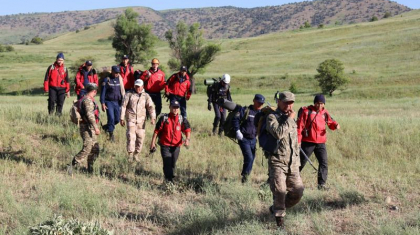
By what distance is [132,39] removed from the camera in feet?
171

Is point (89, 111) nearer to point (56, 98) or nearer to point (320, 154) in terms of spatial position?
point (320, 154)

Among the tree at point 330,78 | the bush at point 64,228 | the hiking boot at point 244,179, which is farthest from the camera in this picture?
the tree at point 330,78

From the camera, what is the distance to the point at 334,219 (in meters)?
6.33

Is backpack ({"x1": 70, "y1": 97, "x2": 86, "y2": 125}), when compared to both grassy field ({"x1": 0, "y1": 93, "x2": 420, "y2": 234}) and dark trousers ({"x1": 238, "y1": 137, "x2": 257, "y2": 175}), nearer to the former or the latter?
grassy field ({"x1": 0, "y1": 93, "x2": 420, "y2": 234})

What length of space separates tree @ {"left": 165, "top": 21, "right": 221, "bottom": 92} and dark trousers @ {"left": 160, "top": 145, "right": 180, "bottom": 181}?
38476mm

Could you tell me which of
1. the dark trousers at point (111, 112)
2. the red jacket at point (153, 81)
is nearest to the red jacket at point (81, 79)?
the dark trousers at point (111, 112)

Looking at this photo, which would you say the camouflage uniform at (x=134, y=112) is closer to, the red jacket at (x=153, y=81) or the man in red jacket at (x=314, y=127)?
the red jacket at (x=153, y=81)

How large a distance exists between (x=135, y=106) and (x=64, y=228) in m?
4.82

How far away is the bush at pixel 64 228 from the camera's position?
470 centimetres

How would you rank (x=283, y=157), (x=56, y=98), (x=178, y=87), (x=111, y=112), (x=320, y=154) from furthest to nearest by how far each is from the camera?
(x=56, y=98)
(x=178, y=87)
(x=111, y=112)
(x=320, y=154)
(x=283, y=157)

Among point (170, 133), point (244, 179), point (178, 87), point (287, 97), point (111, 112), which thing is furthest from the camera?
point (178, 87)

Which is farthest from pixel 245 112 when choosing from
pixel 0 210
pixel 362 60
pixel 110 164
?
pixel 362 60

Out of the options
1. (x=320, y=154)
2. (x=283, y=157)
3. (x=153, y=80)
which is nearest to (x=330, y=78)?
(x=153, y=80)

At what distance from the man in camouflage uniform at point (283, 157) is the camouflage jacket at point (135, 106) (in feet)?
13.4
